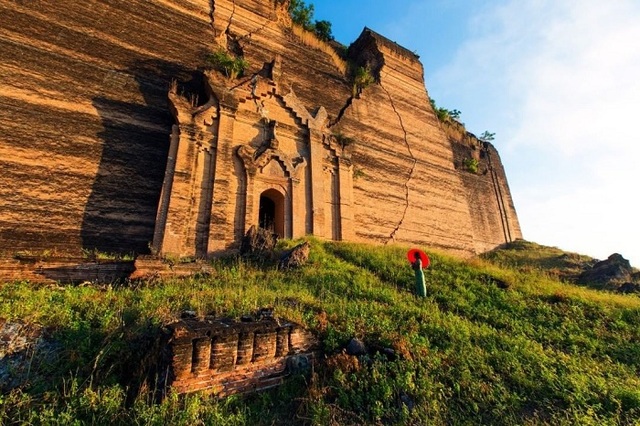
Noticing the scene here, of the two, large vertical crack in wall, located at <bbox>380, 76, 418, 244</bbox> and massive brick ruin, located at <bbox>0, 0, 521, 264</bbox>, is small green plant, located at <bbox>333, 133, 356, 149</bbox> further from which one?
large vertical crack in wall, located at <bbox>380, 76, 418, 244</bbox>

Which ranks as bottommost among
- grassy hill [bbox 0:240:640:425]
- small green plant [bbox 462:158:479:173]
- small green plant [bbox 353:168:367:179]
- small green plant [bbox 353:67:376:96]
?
grassy hill [bbox 0:240:640:425]

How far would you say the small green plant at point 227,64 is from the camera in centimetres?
1250

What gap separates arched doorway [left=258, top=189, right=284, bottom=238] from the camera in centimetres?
1178

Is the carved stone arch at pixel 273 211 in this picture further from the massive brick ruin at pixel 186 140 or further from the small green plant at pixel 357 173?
the small green plant at pixel 357 173

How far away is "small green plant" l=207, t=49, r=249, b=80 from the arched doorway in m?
4.02

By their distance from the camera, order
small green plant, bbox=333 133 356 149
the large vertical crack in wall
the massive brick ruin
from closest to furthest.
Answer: the massive brick ruin, small green plant, bbox=333 133 356 149, the large vertical crack in wall

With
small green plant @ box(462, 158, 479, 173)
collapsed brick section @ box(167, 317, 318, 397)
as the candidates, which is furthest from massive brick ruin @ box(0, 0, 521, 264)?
collapsed brick section @ box(167, 317, 318, 397)

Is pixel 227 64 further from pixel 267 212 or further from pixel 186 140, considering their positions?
pixel 267 212

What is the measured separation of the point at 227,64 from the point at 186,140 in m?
3.79

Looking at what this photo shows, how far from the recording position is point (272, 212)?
1285cm

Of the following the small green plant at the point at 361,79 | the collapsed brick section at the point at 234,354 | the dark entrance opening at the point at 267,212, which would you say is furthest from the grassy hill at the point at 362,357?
the small green plant at the point at 361,79

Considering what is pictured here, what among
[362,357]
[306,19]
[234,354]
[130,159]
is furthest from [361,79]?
[234,354]

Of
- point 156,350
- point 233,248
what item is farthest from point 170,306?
point 233,248

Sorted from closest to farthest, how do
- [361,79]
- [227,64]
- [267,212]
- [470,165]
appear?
1. [227,64]
2. [267,212]
3. [361,79]
4. [470,165]
